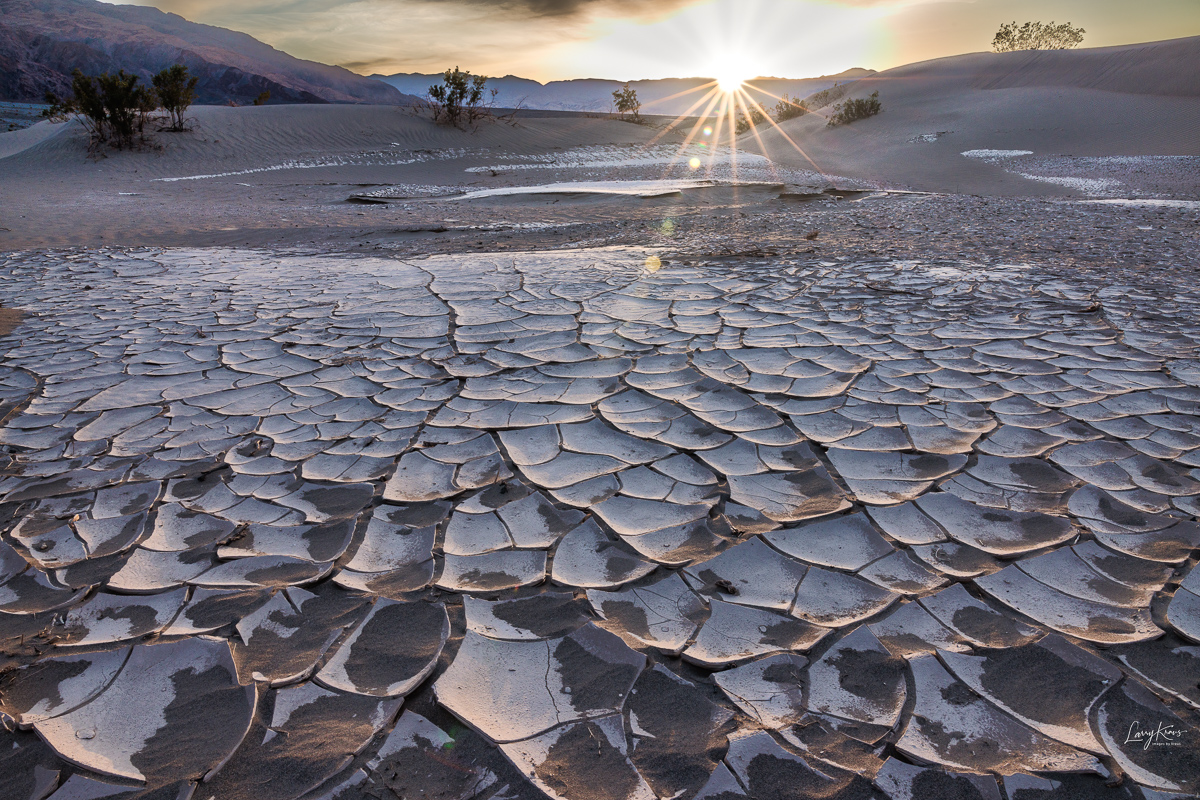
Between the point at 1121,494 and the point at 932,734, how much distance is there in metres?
1.16

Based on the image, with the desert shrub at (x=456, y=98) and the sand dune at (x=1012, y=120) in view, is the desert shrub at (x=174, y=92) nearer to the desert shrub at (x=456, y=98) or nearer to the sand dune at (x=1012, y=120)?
the desert shrub at (x=456, y=98)

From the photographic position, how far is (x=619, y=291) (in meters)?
3.75

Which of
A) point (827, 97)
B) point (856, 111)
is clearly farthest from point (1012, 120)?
point (827, 97)

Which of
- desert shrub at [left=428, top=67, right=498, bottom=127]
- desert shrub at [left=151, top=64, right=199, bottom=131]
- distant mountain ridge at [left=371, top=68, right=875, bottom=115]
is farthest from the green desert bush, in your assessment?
distant mountain ridge at [left=371, top=68, right=875, bottom=115]

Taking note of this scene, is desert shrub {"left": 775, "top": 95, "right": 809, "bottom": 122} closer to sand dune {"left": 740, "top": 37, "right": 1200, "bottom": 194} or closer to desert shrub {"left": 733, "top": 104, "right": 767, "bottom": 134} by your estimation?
desert shrub {"left": 733, "top": 104, "right": 767, "bottom": 134}

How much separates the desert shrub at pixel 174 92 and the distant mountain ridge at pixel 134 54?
40.1 meters

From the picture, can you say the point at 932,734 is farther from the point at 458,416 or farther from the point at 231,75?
the point at 231,75

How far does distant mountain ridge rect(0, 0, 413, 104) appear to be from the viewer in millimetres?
56031

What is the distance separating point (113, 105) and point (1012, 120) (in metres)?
22.6

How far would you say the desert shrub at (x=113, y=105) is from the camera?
46.0 ft

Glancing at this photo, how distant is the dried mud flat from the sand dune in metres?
9.90

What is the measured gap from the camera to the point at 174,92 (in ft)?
48.9

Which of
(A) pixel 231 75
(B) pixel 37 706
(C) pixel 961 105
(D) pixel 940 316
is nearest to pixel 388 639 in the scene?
(B) pixel 37 706

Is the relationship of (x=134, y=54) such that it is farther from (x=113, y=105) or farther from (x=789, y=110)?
(x=789, y=110)
